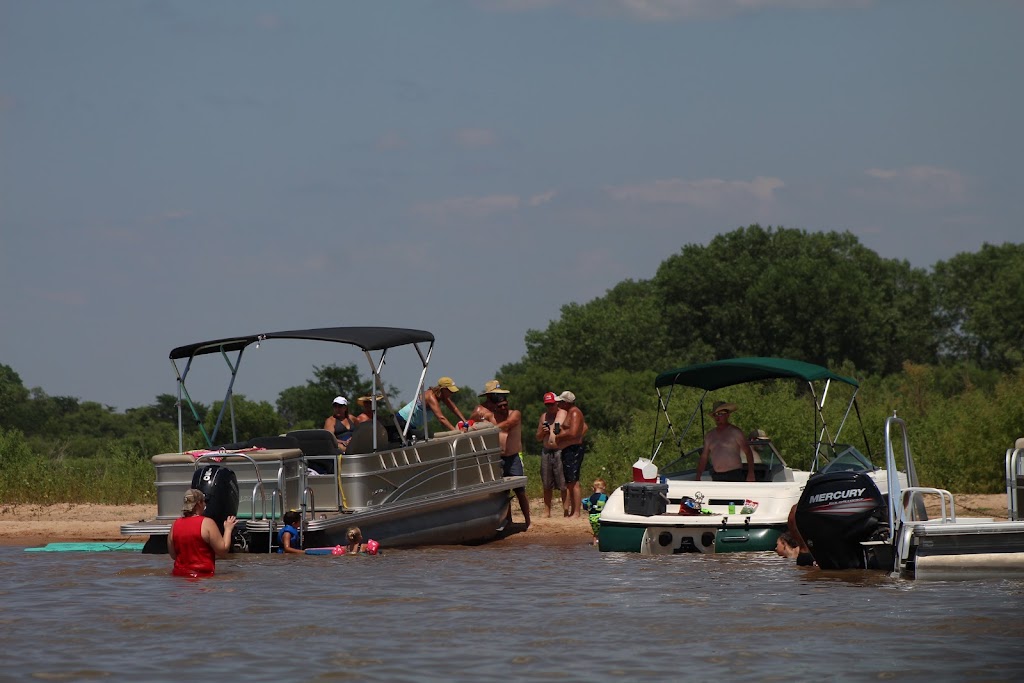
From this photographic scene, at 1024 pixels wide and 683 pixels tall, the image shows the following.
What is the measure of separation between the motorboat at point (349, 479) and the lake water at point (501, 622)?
18.8 inches

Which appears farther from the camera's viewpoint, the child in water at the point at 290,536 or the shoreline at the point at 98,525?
the shoreline at the point at 98,525

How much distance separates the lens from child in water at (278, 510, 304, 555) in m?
15.4

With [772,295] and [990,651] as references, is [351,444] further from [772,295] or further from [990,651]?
[772,295]

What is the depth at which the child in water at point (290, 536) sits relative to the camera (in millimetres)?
15422

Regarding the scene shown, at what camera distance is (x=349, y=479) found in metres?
15.9

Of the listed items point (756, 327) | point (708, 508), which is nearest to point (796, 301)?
point (756, 327)

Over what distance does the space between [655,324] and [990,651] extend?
51307mm

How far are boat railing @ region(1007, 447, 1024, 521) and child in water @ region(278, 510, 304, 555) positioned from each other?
6.94m

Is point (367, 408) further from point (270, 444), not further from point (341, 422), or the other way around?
point (270, 444)

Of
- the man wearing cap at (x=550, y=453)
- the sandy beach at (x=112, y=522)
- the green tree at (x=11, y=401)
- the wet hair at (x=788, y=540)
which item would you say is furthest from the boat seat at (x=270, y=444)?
the green tree at (x=11, y=401)

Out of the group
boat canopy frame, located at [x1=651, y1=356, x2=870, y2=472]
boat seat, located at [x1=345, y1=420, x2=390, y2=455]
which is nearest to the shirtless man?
boat canopy frame, located at [x1=651, y1=356, x2=870, y2=472]

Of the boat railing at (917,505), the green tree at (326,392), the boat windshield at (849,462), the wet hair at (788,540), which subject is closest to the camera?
the boat railing at (917,505)

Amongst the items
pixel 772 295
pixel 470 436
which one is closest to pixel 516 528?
pixel 470 436

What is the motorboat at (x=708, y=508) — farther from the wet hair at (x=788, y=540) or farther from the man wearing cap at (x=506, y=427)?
the man wearing cap at (x=506, y=427)
